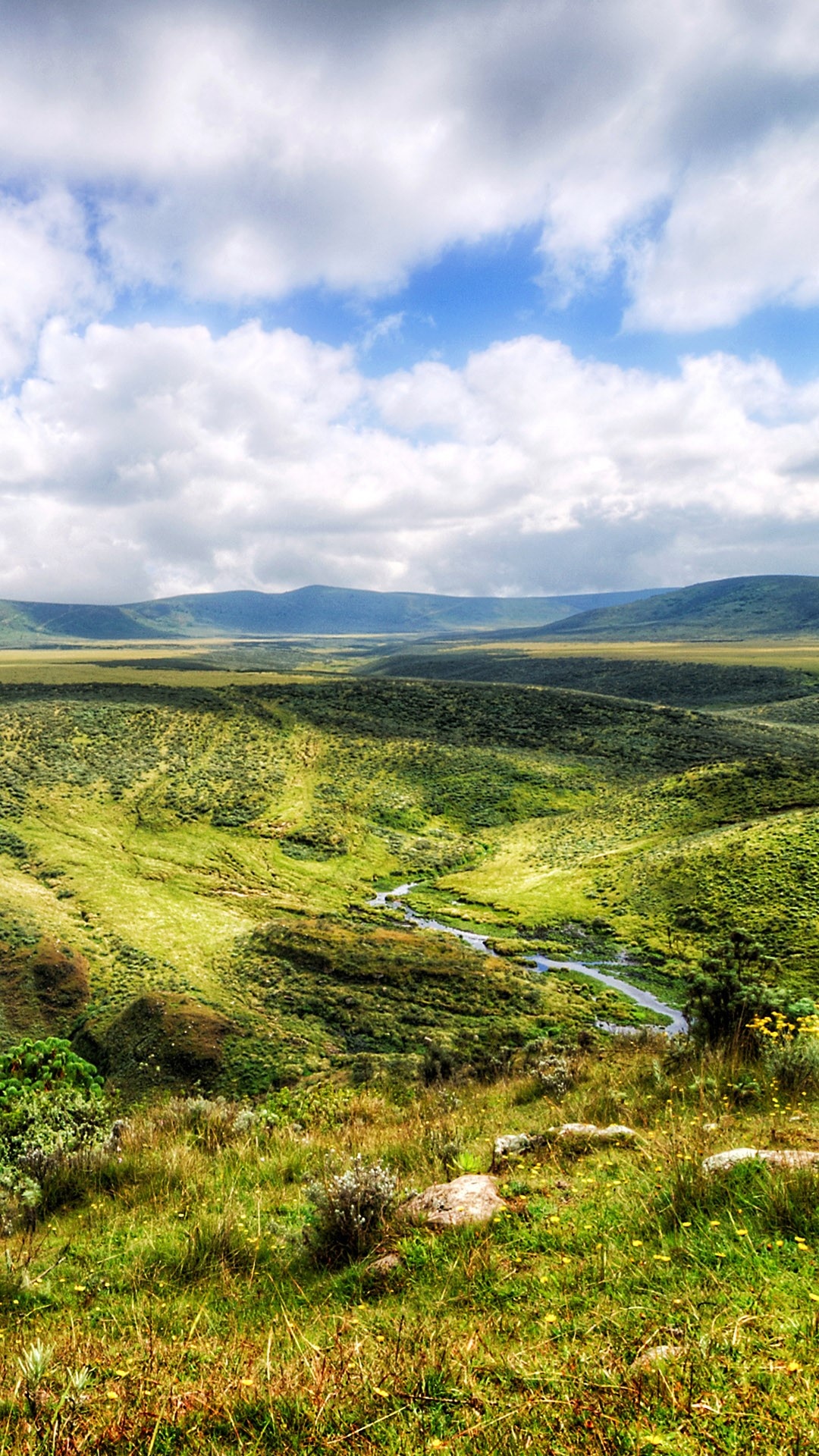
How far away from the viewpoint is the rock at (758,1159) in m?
4.76

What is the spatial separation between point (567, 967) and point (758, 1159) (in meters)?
36.9

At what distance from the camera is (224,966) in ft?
118

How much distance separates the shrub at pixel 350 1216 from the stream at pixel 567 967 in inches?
861

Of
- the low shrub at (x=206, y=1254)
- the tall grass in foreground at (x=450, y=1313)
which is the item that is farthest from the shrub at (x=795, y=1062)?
the low shrub at (x=206, y=1254)

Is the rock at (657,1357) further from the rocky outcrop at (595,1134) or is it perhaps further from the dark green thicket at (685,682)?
the dark green thicket at (685,682)

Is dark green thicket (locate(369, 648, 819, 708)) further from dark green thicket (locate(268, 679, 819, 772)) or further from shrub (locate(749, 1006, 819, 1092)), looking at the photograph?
shrub (locate(749, 1006, 819, 1092))

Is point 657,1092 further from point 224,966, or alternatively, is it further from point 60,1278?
point 224,966

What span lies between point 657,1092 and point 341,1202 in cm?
503

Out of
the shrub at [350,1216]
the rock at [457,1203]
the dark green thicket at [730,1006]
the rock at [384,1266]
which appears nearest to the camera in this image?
the rock at [384,1266]

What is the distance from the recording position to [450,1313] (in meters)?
3.97

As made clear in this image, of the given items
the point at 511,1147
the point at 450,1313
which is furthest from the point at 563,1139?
the point at 450,1313

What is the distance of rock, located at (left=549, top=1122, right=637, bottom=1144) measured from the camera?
6.78 meters

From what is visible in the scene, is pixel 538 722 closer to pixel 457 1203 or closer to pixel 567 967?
pixel 567 967

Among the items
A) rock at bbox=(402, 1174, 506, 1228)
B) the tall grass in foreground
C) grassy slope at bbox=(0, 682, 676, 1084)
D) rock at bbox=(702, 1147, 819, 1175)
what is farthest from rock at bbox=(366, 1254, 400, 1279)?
grassy slope at bbox=(0, 682, 676, 1084)
